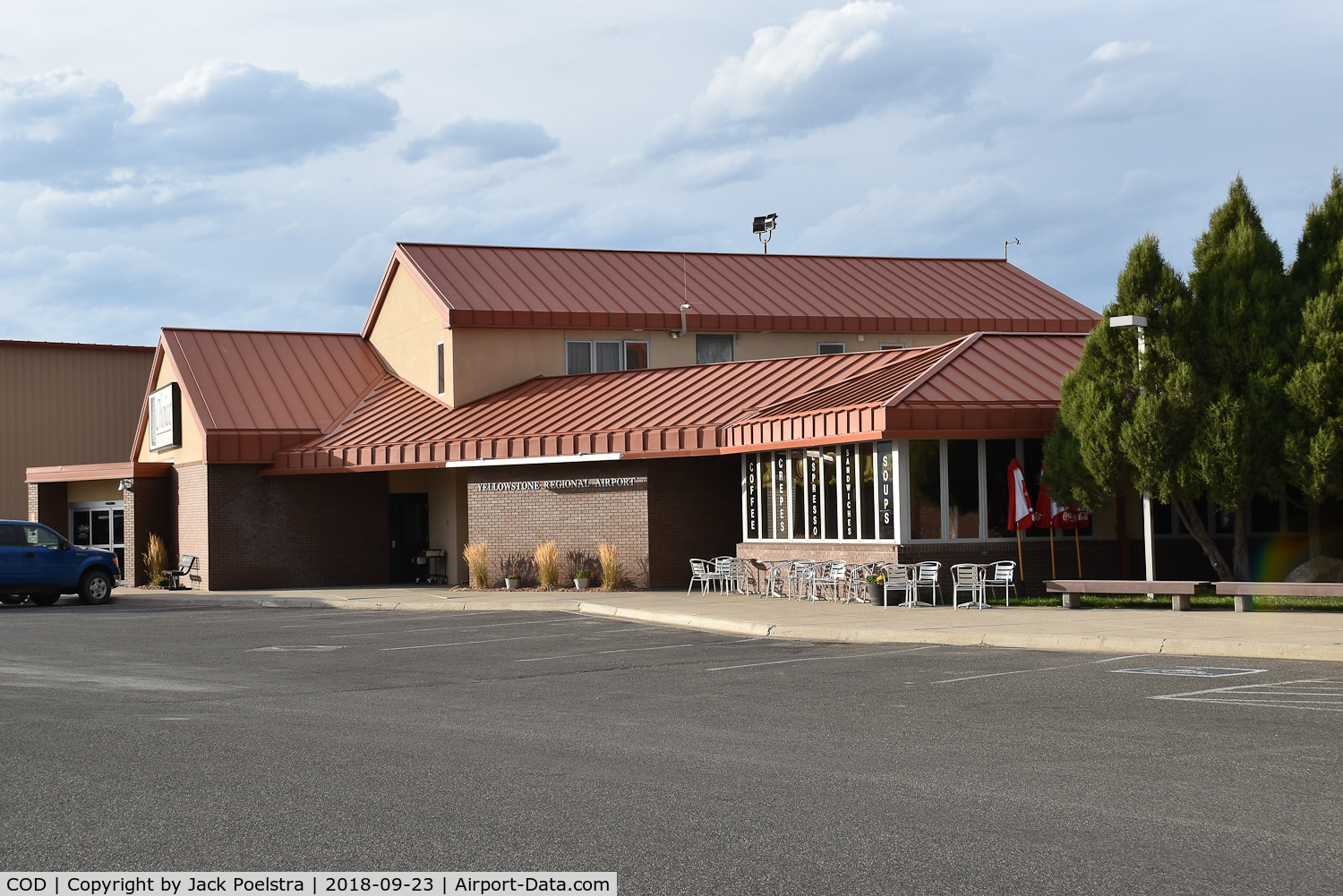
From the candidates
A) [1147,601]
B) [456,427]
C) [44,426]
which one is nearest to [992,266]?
[456,427]

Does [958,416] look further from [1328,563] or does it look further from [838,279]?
[838,279]

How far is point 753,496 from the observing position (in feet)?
90.6

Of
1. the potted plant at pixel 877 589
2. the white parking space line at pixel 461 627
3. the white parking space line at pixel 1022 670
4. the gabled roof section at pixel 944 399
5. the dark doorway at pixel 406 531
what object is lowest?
the white parking space line at pixel 461 627

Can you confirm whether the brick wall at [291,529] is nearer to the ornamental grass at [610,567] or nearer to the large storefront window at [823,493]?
the ornamental grass at [610,567]

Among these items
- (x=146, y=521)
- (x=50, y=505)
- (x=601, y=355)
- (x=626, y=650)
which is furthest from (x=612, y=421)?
(x=50, y=505)

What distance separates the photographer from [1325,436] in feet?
64.4

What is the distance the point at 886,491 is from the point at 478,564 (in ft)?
34.8

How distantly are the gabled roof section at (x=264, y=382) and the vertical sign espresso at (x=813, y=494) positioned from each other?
13.7 m

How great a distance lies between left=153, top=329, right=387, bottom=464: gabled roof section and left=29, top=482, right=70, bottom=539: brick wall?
3753mm

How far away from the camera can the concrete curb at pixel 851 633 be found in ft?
49.9

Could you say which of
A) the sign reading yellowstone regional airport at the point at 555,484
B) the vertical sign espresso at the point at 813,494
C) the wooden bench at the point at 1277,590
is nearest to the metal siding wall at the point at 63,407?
the sign reading yellowstone regional airport at the point at 555,484

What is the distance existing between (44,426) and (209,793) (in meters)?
45.2

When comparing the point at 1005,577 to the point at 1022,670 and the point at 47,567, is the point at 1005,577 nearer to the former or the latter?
the point at 1022,670

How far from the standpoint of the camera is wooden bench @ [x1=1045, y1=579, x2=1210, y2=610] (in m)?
19.7
